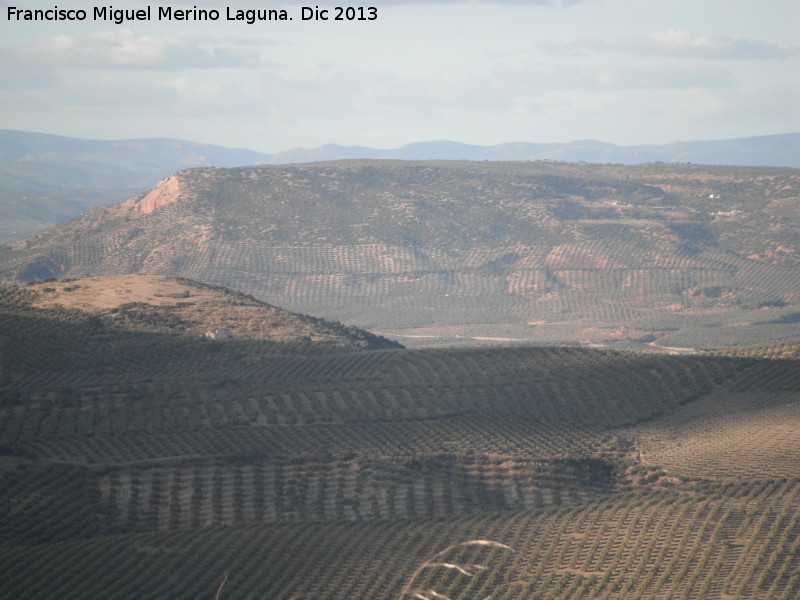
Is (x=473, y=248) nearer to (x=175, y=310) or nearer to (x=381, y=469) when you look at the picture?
(x=175, y=310)

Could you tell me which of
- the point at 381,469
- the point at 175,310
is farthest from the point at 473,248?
the point at 381,469

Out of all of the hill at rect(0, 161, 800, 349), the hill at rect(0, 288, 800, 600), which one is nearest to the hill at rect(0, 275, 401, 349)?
the hill at rect(0, 288, 800, 600)

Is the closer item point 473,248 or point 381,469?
point 381,469

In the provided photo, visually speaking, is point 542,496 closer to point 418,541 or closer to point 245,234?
point 418,541

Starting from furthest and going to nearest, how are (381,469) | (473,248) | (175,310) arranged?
(473,248)
(175,310)
(381,469)

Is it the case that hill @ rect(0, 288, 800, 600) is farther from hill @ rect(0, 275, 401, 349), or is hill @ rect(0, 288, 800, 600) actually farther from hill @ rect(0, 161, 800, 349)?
hill @ rect(0, 161, 800, 349)

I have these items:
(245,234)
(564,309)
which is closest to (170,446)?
(564,309)

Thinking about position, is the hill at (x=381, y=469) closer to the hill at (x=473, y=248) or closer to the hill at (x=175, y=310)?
the hill at (x=175, y=310)
